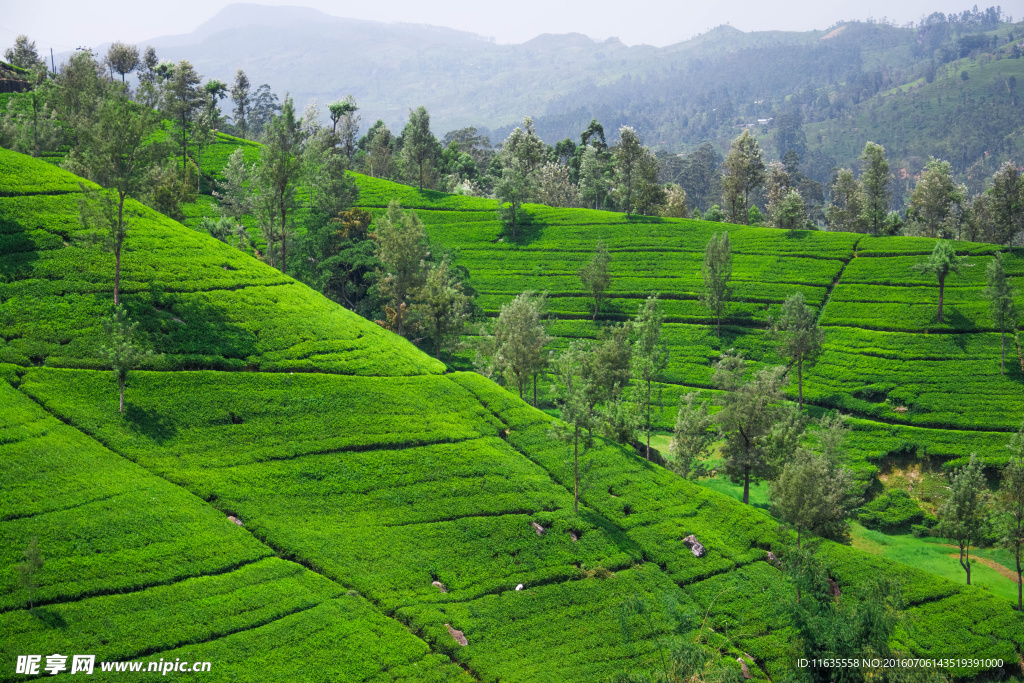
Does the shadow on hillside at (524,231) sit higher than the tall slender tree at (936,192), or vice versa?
the tall slender tree at (936,192)

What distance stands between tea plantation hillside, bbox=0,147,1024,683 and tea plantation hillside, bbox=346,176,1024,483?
31.8 metres

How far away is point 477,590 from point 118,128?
2191 inches

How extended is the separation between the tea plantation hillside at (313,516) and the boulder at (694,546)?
714mm

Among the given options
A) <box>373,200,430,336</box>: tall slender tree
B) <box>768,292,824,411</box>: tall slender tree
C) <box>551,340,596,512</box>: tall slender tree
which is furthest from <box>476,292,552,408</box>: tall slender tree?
<box>768,292,824,411</box>: tall slender tree

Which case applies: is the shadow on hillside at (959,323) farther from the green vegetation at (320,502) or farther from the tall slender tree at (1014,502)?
the tall slender tree at (1014,502)

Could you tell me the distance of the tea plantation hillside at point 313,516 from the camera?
134ft

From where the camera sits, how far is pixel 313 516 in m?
50.9

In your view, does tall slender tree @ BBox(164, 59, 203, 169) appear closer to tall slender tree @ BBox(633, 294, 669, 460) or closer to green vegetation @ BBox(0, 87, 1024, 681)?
green vegetation @ BBox(0, 87, 1024, 681)

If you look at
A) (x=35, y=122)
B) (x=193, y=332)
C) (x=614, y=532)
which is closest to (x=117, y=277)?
(x=193, y=332)

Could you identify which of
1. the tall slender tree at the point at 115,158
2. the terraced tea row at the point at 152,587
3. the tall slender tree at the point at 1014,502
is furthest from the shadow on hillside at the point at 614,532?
the tall slender tree at the point at 115,158

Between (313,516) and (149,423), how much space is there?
50.3 ft

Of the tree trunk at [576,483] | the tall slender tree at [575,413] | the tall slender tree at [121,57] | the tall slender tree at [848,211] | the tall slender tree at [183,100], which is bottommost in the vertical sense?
the tree trunk at [576,483]

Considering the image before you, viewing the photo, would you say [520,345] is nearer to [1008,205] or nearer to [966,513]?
[966,513]

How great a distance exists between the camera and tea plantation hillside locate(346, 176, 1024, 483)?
287ft
